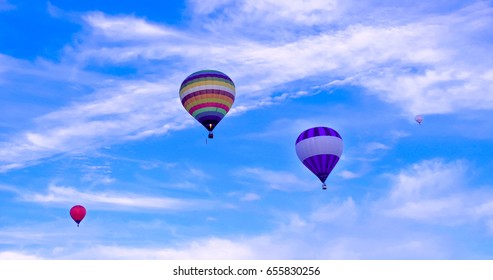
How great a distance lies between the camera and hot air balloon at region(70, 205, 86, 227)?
67.2 meters

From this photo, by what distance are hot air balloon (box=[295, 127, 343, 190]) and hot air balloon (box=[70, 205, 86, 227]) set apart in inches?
954

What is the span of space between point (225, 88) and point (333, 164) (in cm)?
1115

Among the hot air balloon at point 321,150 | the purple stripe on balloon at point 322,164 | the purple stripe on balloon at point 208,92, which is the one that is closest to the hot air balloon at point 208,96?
the purple stripe on balloon at point 208,92

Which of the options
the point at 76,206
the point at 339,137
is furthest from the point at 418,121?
the point at 76,206

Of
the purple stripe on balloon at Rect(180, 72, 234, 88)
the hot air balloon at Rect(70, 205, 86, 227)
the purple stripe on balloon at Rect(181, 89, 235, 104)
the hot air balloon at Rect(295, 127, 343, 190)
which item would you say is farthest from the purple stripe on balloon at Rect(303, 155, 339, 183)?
the hot air balloon at Rect(70, 205, 86, 227)

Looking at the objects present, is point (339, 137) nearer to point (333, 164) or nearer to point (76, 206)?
point (333, 164)

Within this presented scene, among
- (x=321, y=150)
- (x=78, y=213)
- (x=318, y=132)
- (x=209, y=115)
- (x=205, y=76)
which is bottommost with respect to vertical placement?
(x=321, y=150)

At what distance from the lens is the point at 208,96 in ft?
182

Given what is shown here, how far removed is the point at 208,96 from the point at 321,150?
1044cm

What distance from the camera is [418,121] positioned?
7294cm

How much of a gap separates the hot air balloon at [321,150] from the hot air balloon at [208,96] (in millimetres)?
7338

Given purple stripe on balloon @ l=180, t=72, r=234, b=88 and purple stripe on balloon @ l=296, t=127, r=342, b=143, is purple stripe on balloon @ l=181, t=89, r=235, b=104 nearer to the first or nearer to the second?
purple stripe on balloon @ l=180, t=72, r=234, b=88

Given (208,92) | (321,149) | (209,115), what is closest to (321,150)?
(321,149)

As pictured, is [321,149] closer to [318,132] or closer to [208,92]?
[318,132]
